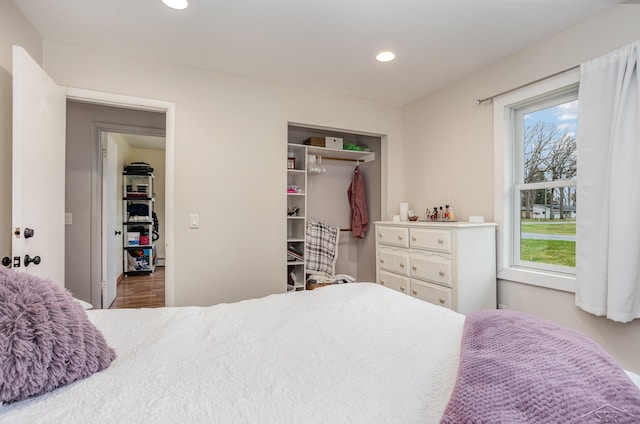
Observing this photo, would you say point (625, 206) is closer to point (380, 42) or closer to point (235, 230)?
point (380, 42)

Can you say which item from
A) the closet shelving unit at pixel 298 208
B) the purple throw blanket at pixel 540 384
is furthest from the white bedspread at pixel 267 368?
the closet shelving unit at pixel 298 208

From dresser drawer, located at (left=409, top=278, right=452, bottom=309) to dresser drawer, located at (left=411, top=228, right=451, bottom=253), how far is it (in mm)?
304

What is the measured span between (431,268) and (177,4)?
254cm

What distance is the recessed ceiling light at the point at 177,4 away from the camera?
6.07ft

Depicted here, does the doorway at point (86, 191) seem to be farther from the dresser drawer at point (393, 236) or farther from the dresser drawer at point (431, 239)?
the dresser drawer at point (431, 239)

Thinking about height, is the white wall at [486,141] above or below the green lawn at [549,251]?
above

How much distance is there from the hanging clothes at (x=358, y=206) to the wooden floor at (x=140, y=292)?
8.65ft

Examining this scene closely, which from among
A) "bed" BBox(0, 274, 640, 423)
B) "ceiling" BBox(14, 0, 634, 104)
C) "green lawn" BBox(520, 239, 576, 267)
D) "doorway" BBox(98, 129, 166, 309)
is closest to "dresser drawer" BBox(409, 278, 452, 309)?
"green lawn" BBox(520, 239, 576, 267)

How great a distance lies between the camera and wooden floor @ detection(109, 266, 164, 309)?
153 inches

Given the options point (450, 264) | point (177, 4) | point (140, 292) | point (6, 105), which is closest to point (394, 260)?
point (450, 264)

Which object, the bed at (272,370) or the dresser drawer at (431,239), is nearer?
the bed at (272,370)

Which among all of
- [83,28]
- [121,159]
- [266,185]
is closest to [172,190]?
[266,185]

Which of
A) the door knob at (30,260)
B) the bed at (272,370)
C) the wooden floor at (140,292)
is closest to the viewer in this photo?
the bed at (272,370)

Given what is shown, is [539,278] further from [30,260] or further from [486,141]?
[30,260]
